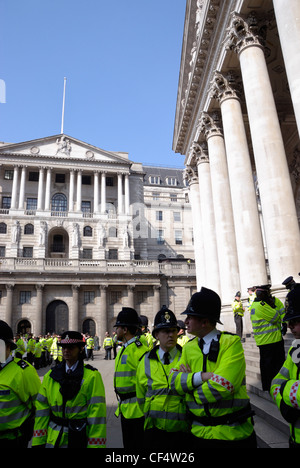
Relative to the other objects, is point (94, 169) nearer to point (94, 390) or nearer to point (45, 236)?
point (45, 236)

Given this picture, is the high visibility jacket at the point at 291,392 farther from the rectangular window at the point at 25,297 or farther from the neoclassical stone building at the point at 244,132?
the rectangular window at the point at 25,297

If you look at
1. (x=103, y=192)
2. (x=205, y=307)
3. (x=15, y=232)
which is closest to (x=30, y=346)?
(x=205, y=307)

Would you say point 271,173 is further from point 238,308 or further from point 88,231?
point 88,231

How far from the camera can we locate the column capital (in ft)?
44.5

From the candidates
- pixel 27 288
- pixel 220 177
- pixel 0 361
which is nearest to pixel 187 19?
pixel 220 177

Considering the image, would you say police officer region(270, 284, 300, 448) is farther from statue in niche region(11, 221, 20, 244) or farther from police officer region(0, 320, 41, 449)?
statue in niche region(11, 221, 20, 244)

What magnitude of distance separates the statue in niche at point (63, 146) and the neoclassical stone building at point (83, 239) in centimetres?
17

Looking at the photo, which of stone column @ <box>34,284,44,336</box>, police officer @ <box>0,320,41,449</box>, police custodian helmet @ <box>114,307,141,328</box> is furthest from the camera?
stone column @ <box>34,284,44,336</box>

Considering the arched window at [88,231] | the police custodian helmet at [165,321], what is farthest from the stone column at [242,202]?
the arched window at [88,231]

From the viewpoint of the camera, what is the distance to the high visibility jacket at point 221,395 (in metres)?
2.81

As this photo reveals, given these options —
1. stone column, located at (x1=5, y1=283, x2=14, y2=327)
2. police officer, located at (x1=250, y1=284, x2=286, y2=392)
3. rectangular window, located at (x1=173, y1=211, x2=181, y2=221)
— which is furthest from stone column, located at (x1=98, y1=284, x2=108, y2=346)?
police officer, located at (x1=250, y1=284, x2=286, y2=392)

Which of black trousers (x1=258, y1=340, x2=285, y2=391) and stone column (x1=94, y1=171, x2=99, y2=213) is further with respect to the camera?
stone column (x1=94, y1=171, x2=99, y2=213)

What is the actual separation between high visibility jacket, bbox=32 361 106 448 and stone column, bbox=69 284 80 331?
37.0 metres

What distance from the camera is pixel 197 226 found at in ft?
84.2
